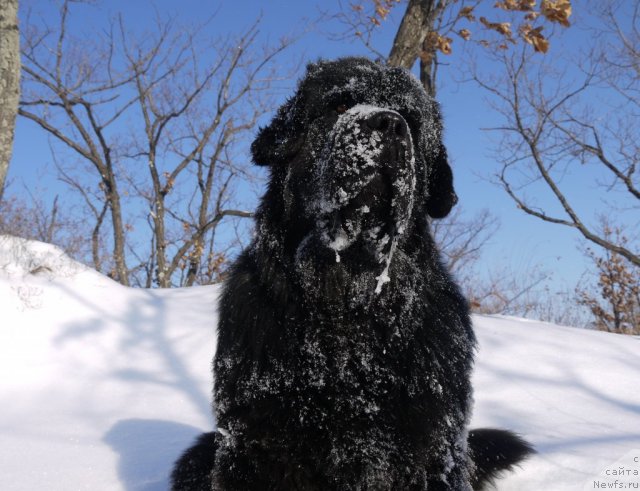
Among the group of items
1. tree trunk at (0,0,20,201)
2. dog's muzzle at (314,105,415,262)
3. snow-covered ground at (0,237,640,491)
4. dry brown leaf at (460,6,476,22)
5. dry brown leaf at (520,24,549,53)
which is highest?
dry brown leaf at (460,6,476,22)

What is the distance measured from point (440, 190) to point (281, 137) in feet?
2.52

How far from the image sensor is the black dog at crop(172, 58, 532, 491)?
5.91ft

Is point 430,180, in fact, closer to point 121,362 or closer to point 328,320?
point 328,320

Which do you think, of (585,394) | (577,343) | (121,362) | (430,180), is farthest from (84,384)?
(577,343)

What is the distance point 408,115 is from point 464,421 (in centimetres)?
129

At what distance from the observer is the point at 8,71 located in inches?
192

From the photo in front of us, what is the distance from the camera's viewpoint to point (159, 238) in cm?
1698

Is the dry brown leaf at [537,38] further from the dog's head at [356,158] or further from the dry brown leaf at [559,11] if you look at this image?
the dog's head at [356,158]

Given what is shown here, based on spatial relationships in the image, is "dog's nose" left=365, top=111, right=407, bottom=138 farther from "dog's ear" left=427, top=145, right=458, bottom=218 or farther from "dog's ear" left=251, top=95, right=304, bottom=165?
"dog's ear" left=427, top=145, right=458, bottom=218

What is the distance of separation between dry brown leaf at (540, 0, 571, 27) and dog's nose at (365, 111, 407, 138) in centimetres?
550

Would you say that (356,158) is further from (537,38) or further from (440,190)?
(537,38)

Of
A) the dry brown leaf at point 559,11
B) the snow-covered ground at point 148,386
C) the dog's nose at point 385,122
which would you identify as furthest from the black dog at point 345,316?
the dry brown leaf at point 559,11

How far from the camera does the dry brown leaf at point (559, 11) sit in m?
6.11

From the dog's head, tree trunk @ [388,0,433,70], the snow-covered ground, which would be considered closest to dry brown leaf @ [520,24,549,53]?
tree trunk @ [388,0,433,70]
